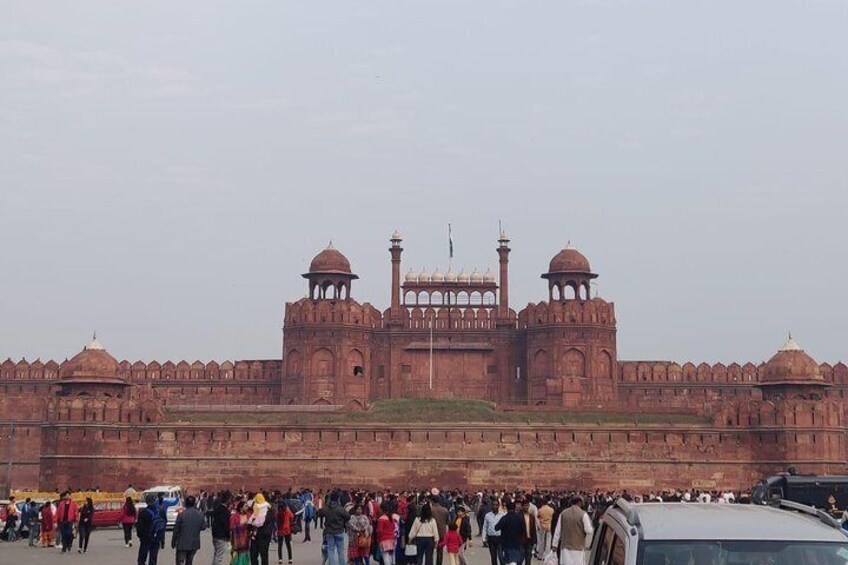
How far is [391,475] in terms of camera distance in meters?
39.8

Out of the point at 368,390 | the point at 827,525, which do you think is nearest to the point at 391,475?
the point at 368,390

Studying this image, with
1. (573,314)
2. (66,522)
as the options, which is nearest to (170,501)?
(66,522)

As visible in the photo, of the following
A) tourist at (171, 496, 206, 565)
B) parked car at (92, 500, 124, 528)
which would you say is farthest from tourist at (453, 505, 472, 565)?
parked car at (92, 500, 124, 528)

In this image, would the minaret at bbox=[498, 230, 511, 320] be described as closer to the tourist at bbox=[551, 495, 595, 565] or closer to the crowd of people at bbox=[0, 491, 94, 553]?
the crowd of people at bbox=[0, 491, 94, 553]

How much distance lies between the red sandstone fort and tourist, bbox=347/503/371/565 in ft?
87.0

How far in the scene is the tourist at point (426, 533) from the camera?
13.0 metres

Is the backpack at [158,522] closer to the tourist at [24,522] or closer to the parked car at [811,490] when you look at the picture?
the tourist at [24,522]

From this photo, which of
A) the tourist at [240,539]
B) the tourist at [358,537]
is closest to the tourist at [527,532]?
the tourist at [358,537]

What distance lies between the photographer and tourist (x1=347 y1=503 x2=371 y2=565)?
13266mm

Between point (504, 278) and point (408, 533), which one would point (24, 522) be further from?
point (504, 278)

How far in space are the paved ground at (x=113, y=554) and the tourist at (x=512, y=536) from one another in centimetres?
325

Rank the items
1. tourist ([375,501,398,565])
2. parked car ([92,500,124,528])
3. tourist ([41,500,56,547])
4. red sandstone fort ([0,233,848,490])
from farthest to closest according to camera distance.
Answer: red sandstone fort ([0,233,848,490]) → parked car ([92,500,124,528]) → tourist ([41,500,56,547]) → tourist ([375,501,398,565])

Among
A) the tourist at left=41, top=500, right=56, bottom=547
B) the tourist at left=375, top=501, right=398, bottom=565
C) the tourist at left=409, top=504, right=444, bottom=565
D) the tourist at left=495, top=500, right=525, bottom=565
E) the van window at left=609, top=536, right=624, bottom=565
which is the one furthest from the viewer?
the tourist at left=41, top=500, right=56, bottom=547

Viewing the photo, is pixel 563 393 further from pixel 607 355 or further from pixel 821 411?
pixel 821 411
